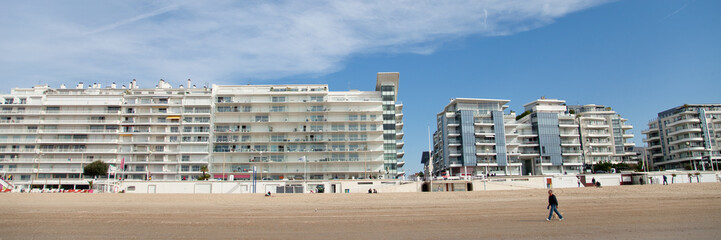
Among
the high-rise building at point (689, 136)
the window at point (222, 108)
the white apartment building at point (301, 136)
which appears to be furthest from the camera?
the high-rise building at point (689, 136)

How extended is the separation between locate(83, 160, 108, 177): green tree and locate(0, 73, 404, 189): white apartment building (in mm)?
4016

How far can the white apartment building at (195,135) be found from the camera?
80.0m

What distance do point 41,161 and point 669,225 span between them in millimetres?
90437

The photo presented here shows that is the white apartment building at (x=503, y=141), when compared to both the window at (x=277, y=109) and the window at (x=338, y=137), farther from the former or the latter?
the window at (x=277, y=109)

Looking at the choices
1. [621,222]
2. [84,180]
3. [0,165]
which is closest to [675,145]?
[621,222]

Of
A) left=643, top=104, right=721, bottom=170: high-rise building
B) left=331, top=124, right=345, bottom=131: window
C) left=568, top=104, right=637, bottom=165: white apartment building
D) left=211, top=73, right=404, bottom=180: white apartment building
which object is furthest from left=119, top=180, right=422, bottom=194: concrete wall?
left=643, top=104, right=721, bottom=170: high-rise building

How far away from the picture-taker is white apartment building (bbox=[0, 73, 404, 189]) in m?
80.0

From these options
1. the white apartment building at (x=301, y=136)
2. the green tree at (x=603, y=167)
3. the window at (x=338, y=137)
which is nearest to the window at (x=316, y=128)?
the white apartment building at (x=301, y=136)

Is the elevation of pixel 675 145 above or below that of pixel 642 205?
above

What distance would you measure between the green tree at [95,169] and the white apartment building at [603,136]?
84666mm

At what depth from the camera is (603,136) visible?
91625 mm

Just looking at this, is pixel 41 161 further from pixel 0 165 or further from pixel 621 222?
pixel 621 222

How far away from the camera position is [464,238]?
15555mm

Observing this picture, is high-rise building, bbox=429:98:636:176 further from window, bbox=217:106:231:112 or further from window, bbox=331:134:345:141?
window, bbox=217:106:231:112
